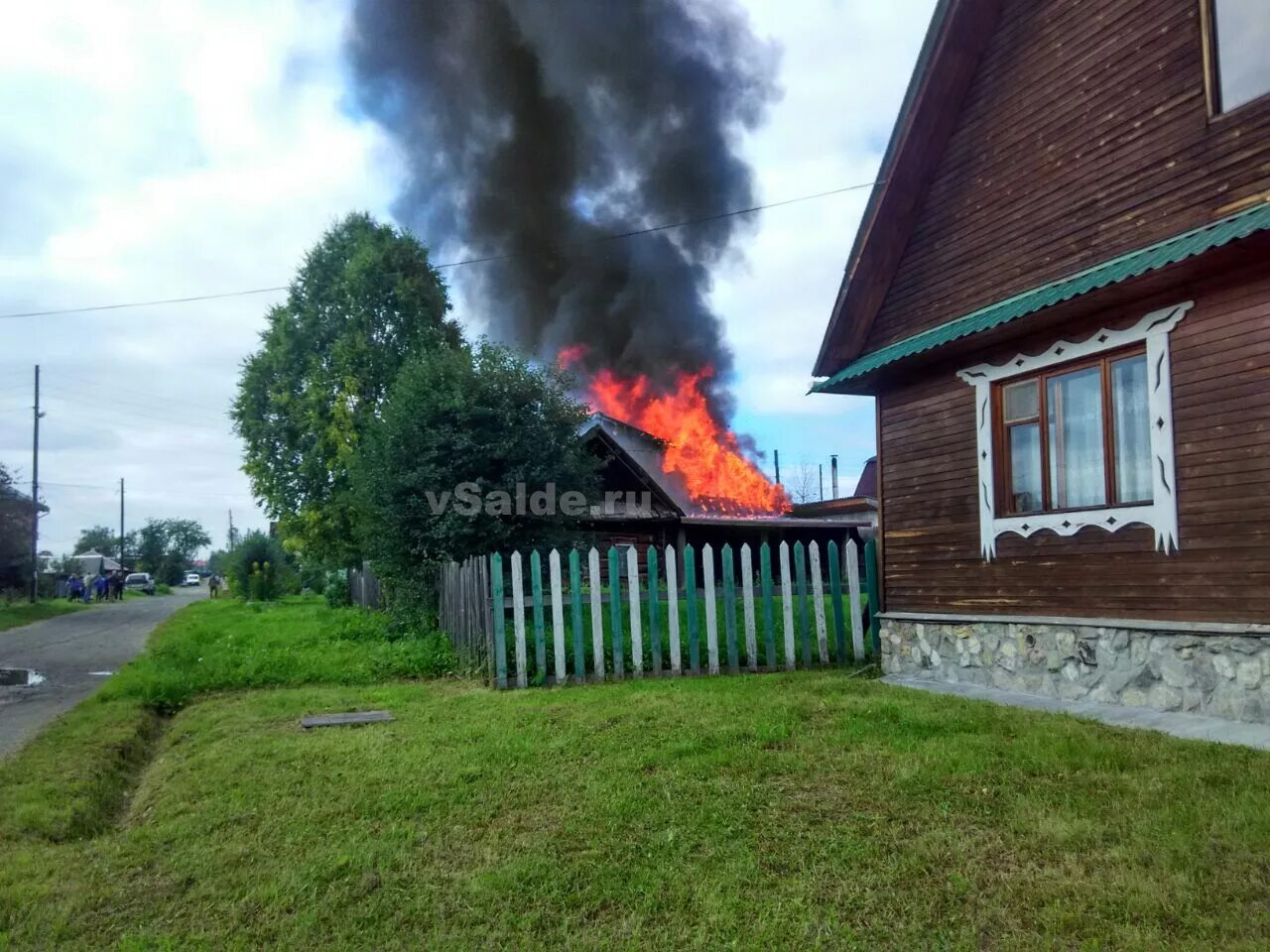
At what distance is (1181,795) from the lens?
4688 mm

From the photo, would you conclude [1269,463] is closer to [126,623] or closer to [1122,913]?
[1122,913]

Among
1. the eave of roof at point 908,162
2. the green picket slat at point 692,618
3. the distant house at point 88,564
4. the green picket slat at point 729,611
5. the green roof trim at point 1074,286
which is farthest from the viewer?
the distant house at point 88,564

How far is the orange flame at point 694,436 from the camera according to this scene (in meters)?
27.0

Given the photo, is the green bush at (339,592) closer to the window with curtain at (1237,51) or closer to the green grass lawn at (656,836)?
the green grass lawn at (656,836)

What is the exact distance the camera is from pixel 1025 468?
851 centimetres

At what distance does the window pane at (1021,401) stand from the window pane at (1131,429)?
0.89 metres

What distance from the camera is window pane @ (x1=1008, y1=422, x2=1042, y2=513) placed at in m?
8.38

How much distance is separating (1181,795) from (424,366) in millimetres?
12914

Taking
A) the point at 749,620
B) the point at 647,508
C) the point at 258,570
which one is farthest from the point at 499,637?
the point at 258,570

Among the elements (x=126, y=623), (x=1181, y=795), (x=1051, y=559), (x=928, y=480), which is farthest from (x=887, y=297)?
(x=126, y=623)

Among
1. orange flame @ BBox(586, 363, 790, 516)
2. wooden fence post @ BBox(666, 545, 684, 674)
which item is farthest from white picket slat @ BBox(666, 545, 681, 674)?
orange flame @ BBox(586, 363, 790, 516)

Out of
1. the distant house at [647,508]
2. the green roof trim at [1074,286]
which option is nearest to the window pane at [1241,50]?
the green roof trim at [1074,286]

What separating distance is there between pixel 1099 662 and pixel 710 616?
4013 millimetres

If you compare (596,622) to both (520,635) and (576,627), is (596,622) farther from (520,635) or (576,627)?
(520,635)
